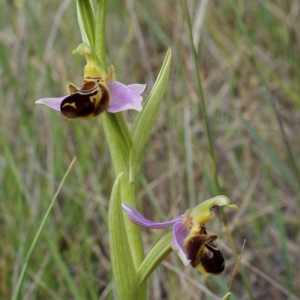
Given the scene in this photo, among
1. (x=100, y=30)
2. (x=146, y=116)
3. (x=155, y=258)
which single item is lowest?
(x=155, y=258)

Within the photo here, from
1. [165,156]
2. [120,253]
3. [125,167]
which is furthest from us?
[165,156]

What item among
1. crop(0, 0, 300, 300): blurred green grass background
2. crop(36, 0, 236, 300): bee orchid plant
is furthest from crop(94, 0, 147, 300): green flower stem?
crop(0, 0, 300, 300): blurred green grass background

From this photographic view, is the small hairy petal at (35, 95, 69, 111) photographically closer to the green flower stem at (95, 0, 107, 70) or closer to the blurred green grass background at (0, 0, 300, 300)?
the green flower stem at (95, 0, 107, 70)

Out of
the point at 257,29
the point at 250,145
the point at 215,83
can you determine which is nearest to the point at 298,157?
the point at 250,145

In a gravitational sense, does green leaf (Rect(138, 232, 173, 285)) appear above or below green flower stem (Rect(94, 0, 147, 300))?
below

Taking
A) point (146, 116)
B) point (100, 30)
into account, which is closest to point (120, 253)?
point (146, 116)

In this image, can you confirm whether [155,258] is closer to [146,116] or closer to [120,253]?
[120,253]

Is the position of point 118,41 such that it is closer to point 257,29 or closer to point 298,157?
point 257,29
